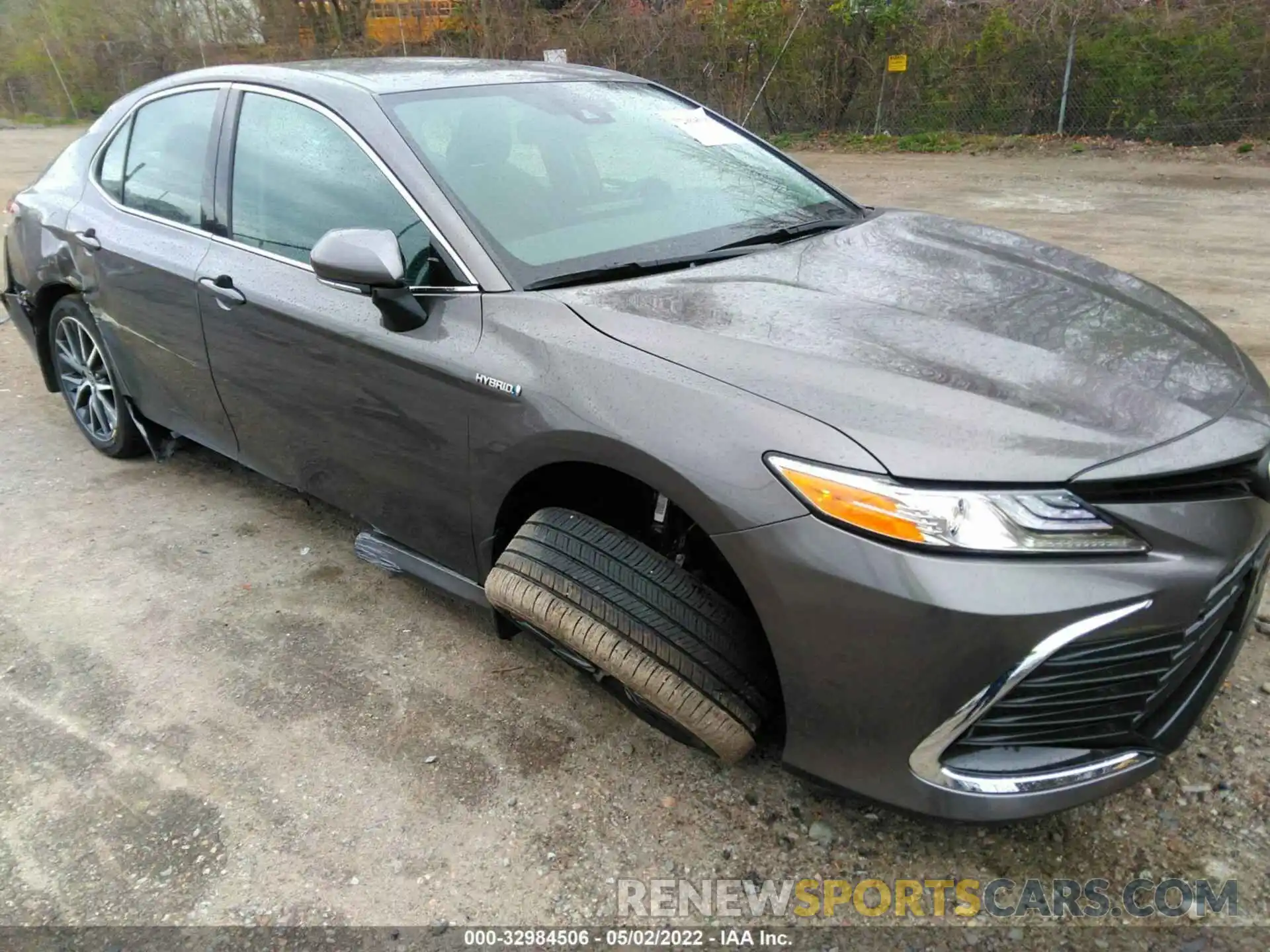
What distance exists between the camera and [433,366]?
2.50 meters

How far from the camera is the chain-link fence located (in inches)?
497

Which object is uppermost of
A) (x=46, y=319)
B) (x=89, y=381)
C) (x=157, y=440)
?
(x=46, y=319)

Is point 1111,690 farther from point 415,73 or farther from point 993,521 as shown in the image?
point 415,73

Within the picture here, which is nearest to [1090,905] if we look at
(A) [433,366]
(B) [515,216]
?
(A) [433,366]

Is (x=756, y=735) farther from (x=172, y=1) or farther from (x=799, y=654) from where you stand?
(x=172, y=1)

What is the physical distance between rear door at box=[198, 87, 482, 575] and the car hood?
47 cm

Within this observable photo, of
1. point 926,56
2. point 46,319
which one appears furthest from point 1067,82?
point 46,319

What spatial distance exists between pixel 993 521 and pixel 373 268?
63.4 inches

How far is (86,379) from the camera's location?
4.32 metres

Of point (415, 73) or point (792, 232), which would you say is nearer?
point (792, 232)

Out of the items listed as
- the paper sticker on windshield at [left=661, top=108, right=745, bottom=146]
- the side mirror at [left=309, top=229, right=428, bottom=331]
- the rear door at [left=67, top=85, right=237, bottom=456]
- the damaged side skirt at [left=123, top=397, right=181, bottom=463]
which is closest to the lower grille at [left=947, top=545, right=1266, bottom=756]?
the side mirror at [left=309, top=229, right=428, bottom=331]

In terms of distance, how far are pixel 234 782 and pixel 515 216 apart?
5.56ft

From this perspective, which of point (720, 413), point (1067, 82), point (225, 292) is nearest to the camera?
point (720, 413)

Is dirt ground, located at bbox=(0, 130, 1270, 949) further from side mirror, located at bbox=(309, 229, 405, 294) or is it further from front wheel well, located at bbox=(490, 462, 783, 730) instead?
side mirror, located at bbox=(309, 229, 405, 294)
